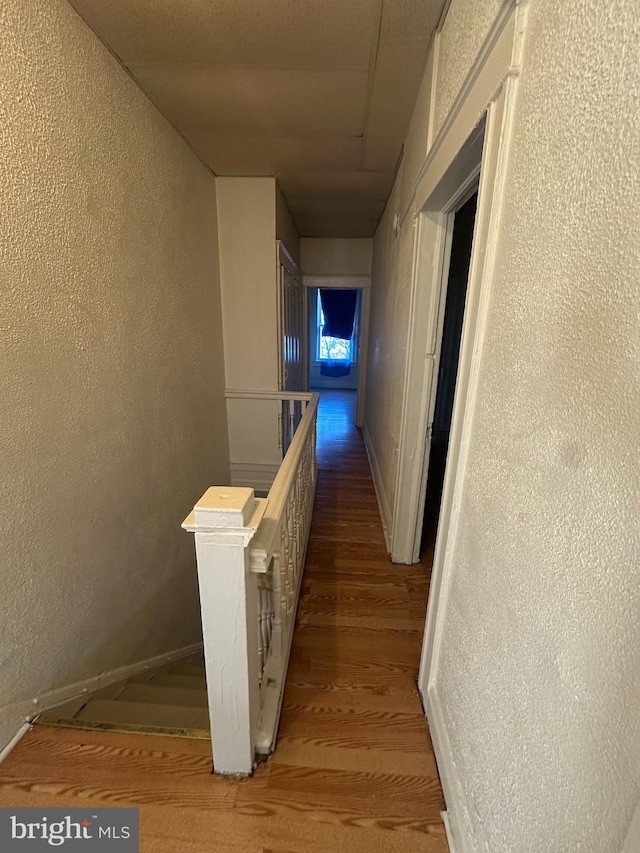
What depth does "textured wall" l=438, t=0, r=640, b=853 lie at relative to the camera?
0.45 meters

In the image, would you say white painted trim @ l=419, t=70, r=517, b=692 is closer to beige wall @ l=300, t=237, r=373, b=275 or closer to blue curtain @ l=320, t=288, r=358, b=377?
beige wall @ l=300, t=237, r=373, b=275

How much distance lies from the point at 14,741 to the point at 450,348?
411cm

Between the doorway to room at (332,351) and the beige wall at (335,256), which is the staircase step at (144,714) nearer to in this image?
the beige wall at (335,256)

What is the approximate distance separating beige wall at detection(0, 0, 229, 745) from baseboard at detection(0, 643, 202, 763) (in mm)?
11

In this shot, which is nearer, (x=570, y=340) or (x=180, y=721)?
(x=570, y=340)

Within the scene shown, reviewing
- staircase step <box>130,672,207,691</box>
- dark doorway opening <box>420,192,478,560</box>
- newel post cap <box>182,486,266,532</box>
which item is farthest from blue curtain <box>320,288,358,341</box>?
newel post cap <box>182,486,266,532</box>

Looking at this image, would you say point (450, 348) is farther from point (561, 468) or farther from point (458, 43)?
point (561, 468)

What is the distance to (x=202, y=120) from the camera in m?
1.96

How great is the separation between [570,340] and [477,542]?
21.0 inches

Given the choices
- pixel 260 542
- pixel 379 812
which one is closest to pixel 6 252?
pixel 260 542

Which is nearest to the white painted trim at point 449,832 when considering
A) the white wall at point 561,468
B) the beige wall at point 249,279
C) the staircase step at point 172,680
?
the white wall at point 561,468

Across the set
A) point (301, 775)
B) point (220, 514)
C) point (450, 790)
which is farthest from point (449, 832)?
point (220, 514)

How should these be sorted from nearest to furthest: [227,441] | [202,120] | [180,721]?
[180,721]
[202,120]
[227,441]

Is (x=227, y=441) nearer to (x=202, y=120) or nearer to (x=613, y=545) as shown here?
(x=202, y=120)
